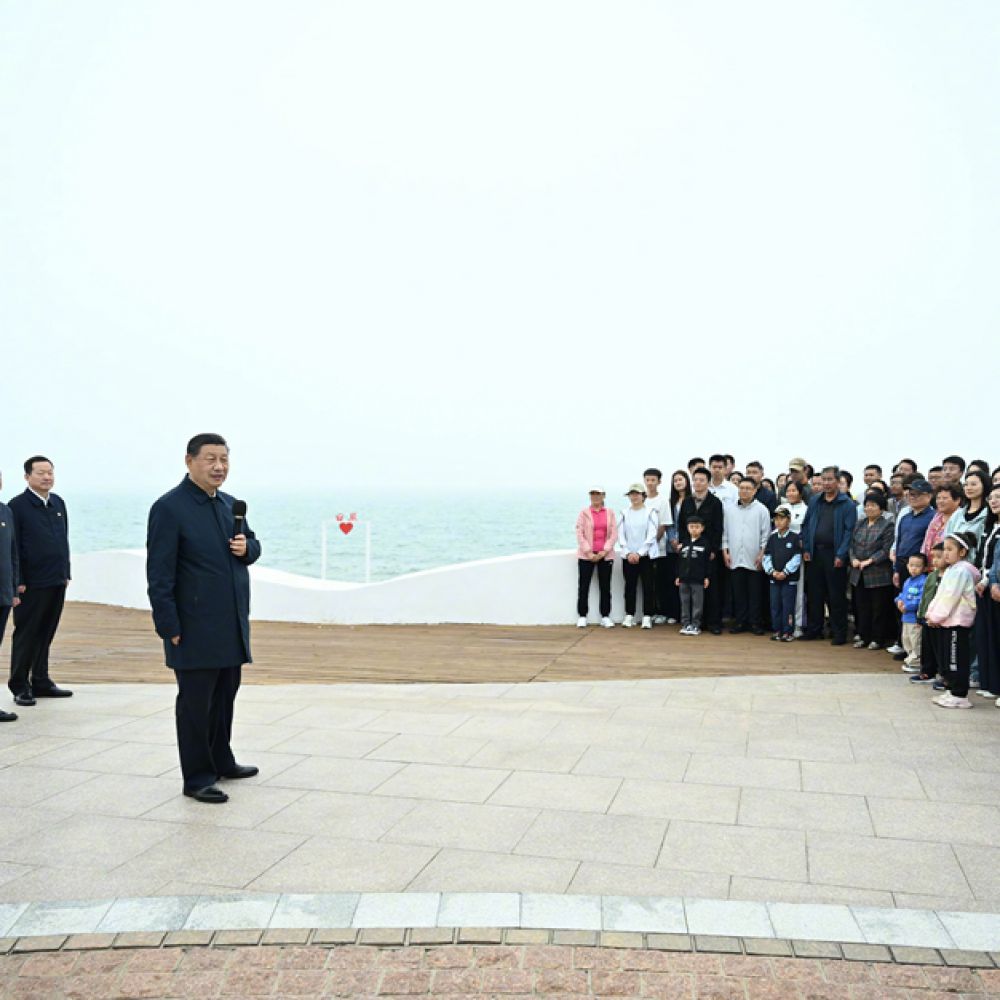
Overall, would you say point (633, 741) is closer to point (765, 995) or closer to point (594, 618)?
point (765, 995)

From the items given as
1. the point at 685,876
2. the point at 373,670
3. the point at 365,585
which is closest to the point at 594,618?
Answer: the point at 365,585

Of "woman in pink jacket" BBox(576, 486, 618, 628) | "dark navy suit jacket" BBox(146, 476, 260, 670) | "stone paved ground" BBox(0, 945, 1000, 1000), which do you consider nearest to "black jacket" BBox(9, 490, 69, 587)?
"dark navy suit jacket" BBox(146, 476, 260, 670)

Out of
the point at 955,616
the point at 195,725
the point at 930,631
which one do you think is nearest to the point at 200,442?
the point at 195,725

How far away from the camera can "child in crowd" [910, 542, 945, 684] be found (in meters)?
7.11

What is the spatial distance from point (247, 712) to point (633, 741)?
255cm

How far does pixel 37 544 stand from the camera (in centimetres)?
694

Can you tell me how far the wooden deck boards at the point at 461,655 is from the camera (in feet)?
27.0

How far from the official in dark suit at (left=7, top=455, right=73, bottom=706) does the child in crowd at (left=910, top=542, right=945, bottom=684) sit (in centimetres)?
599

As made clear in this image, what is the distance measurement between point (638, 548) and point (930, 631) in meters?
3.97

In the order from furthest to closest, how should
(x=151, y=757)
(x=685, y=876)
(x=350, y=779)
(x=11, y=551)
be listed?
(x=11, y=551)
(x=151, y=757)
(x=350, y=779)
(x=685, y=876)

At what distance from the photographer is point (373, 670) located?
8.55 metres

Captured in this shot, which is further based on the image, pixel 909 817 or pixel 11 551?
pixel 11 551

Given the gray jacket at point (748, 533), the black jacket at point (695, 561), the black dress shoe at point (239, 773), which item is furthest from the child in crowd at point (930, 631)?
the black dress shoe at point (239, 773)

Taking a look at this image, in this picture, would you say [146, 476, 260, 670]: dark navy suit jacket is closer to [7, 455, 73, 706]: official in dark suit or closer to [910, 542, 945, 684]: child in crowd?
[7, 455, 73, 706]: official in dark suit
